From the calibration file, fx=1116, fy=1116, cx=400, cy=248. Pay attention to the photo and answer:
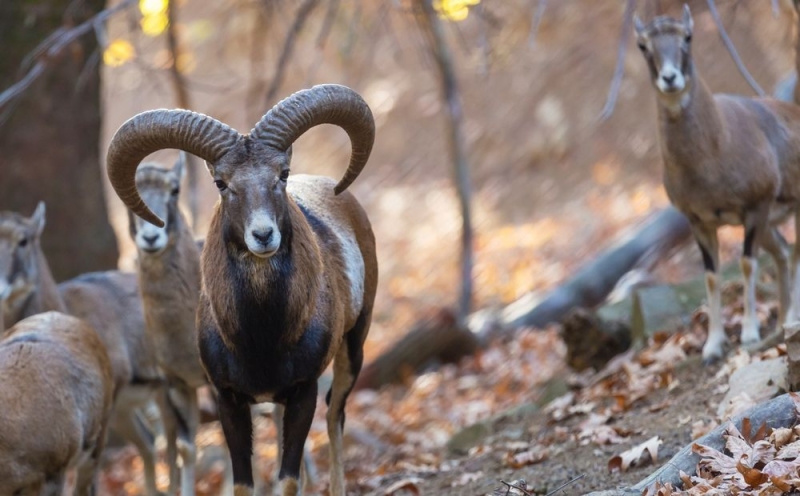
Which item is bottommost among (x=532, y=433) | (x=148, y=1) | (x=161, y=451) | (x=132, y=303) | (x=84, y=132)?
(x=161, y=451)

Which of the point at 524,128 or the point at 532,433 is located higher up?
the point at 524,128

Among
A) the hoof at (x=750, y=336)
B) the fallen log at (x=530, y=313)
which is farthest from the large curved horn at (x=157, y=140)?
the fallen log at (x=530, y=313)

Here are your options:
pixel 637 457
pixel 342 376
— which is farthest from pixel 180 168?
pixel 637 457

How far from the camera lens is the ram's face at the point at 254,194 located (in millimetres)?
6090

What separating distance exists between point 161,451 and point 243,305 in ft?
30.3

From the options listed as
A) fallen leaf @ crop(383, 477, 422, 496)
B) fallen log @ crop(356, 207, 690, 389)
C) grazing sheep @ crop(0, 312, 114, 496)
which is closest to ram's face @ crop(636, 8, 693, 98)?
fallen leaf @ crop(383, 477, 422, 496)

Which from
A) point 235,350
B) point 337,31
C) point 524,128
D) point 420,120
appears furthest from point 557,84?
point 235,350

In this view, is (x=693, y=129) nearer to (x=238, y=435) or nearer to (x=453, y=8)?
(x=453, y=8)

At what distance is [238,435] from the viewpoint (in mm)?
6883

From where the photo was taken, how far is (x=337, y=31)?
24672mm

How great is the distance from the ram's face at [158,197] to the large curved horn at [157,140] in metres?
2.04

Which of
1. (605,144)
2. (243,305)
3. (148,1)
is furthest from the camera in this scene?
(605,144)

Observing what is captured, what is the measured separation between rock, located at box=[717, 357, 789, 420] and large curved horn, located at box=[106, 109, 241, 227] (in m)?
3.50

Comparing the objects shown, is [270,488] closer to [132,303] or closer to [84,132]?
[132,303]
